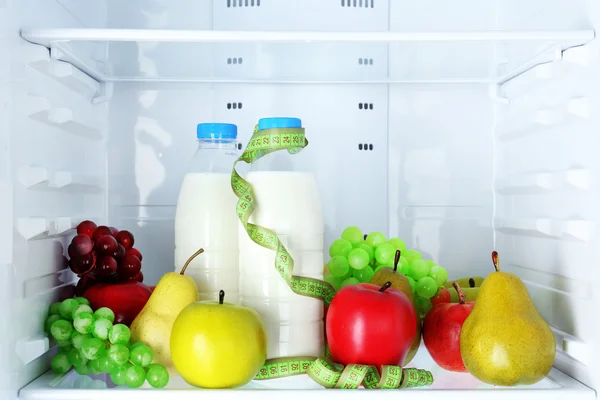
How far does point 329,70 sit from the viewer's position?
141 centimetres

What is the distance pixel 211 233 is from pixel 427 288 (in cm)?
40

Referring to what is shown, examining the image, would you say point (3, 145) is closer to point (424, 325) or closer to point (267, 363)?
point (267, 363)

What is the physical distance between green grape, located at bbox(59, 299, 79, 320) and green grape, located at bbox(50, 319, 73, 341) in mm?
25

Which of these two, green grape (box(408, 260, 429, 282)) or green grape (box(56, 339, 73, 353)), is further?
green grape (box(408, 260, 429, 282))

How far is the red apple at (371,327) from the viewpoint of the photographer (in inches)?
38.5

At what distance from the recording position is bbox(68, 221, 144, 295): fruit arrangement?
1.11 m

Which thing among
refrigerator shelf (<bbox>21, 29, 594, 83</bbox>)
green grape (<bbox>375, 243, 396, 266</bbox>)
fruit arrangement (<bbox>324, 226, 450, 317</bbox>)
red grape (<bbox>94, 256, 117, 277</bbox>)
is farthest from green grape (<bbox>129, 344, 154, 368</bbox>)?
refrigerator shelf (<bbox>21, 29, 594, 83</bbox>)

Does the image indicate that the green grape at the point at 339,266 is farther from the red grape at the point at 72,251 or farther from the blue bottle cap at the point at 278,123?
the red grape at the point at 72,251

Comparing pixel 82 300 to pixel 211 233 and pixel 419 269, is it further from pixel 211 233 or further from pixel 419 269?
pixel 419 269

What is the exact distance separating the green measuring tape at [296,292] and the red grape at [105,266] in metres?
0.27

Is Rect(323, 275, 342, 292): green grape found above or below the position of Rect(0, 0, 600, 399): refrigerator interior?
below

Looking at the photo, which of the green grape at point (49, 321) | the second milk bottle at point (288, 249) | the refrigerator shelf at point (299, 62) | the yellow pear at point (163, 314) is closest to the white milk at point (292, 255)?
the second milk bottle at point (288, 249)

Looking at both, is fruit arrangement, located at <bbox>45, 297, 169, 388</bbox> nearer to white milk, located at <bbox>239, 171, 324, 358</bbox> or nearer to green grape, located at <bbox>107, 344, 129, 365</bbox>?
green grape, located at <bbox>107, 344, 129, 365</bbox>

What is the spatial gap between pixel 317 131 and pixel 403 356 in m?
0.58
